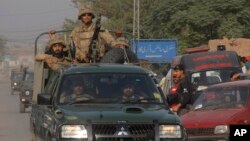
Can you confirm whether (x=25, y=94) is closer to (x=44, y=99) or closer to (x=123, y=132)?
(x=44, y=99)

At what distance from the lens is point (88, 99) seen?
11359mm

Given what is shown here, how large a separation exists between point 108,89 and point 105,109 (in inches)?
26.6

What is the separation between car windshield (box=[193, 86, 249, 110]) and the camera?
1453cm

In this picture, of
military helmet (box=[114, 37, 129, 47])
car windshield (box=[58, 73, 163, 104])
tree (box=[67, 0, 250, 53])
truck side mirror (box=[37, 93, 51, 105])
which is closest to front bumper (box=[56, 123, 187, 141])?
car windshield (box=[58, 73, 163, 104])

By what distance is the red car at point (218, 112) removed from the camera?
1361 centimetres

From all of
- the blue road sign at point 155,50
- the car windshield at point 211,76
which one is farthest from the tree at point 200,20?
the car windshield at point 211,76

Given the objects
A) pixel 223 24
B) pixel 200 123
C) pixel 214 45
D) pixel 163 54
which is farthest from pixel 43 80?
pixel 163 54

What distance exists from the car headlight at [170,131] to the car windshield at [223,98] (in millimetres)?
3735

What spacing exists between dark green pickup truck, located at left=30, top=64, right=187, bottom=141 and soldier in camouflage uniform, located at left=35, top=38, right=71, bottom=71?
1.55m

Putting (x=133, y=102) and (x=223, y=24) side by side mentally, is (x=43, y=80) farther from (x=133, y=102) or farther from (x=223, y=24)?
(x=223, y=24)

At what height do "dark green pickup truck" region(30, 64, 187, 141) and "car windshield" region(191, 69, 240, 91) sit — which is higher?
"dark green pickup truck" region(30, 64, 187, 141)

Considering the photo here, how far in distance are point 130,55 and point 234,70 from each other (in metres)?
7.02

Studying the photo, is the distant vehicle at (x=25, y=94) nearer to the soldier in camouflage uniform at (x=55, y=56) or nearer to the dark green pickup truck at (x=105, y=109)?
the soldier in camouflage uniform at (x=55, y=56)

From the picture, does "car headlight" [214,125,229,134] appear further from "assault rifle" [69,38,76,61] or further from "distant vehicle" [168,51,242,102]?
"distant vehicle" [168,51,242,102]
